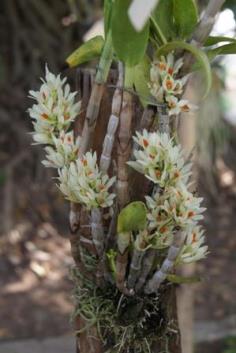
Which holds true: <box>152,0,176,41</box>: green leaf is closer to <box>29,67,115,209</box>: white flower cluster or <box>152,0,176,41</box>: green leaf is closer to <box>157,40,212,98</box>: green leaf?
<box>157,40,212,98</box>: green leaf

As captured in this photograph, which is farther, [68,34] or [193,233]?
[68,34]

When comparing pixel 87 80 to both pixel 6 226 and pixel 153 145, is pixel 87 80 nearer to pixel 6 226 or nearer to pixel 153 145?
pixel 153 145

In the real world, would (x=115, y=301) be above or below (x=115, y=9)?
below

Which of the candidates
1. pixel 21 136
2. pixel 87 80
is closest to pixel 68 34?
pixel 21 136

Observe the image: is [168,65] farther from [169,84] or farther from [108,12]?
[108,12]

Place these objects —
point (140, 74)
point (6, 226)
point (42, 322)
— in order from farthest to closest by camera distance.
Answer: point (6, 226) < point (42, 322) < point (140, 74)
